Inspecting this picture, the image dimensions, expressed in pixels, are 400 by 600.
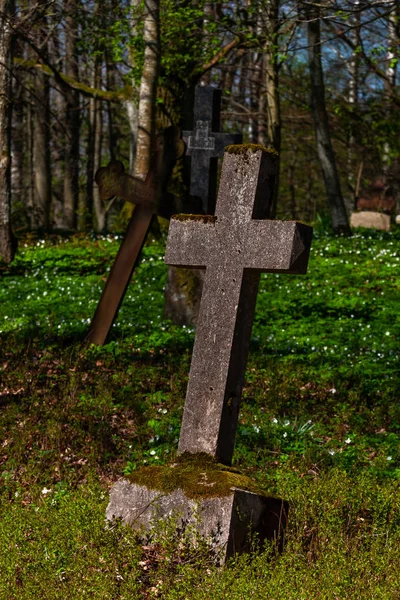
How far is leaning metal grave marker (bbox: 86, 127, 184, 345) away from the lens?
9727 millimetres

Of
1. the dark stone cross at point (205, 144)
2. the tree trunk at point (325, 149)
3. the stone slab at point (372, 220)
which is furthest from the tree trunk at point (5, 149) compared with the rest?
the stone slab at point (372, 220)

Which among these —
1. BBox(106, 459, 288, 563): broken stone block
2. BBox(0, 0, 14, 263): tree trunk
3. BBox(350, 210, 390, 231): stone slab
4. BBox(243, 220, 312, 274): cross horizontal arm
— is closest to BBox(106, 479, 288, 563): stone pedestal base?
BBox(106, 459, 288, 563): broken stone block

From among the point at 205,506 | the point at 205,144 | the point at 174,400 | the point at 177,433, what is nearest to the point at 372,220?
the point at 205,144

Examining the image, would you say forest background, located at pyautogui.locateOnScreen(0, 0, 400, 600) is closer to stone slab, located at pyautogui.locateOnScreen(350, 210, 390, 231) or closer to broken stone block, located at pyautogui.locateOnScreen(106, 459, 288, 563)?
broken stone block, located at pyautogui.locateOnScreen(106, 459, 288, 563)

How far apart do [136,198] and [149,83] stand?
6407 millimetres

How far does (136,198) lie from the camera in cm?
991

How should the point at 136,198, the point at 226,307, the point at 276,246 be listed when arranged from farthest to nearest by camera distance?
the point at 136,198
the point at 226,307
the point at 276,246

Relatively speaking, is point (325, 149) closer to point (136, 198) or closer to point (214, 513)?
point (136, 198)

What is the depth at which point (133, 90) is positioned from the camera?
2081cm

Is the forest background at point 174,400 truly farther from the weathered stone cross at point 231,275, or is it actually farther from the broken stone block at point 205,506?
the weathered stone cross at point 231,275

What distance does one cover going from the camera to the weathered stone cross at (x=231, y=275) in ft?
16.8

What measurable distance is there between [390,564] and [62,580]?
1.71 metres

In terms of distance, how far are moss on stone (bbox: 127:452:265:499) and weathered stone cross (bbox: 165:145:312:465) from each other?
88 mm

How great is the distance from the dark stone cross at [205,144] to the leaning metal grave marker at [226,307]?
5.17 m
